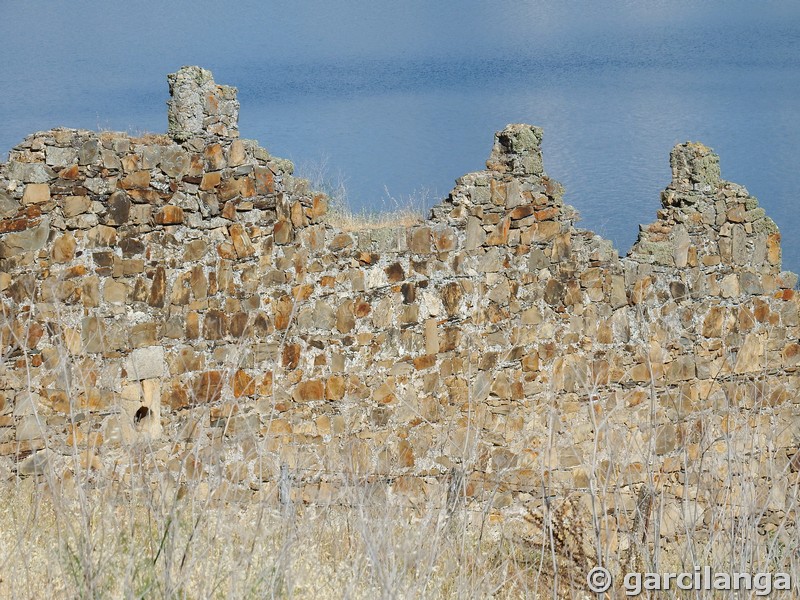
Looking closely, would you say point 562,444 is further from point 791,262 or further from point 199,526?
point 791,262

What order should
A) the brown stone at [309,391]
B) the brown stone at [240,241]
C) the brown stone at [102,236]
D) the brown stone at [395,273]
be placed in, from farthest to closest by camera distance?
the brown stone at [395,273] < the brown stone at [309,391] < the brown stone at [240,241] < the brown stone at [102,236]

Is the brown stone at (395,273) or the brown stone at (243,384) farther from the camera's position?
the brown stone at (395,273)

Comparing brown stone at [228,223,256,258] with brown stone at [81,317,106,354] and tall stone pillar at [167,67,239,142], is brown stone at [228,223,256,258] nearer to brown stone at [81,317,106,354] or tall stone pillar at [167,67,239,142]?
tall stone pillar at [167,67,239,142]

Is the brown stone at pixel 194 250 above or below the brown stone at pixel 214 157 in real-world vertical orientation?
below

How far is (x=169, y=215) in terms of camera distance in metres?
7.43

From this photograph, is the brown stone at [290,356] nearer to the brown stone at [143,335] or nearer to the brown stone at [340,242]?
the brown stone at [340,242]

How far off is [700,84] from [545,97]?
18.0 ft

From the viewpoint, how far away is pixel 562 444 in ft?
29.0

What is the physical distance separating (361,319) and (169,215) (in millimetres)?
1582

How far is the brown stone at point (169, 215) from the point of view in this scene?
740 cm

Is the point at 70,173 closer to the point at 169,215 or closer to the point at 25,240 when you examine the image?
the point at 25,240

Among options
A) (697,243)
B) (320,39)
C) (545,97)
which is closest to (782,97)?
(545,97)

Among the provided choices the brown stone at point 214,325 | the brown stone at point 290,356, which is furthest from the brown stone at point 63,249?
the brown stone at point 290,356

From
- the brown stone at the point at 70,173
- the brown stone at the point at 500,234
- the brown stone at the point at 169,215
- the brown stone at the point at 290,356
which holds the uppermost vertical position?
the brown stone at the point at 500,234
